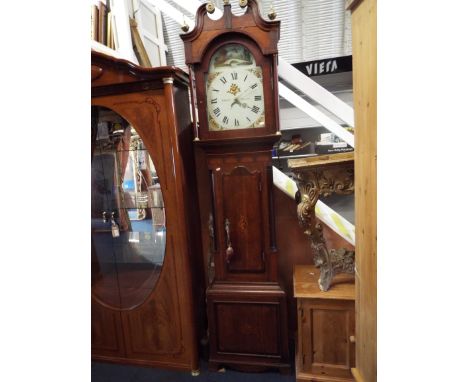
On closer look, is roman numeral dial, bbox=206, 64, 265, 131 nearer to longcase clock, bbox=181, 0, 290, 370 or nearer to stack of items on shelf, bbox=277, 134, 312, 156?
longcase clock, bbox=181, 0, 290, 370

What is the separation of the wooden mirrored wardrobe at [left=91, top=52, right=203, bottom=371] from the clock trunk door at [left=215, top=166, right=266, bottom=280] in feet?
0.72

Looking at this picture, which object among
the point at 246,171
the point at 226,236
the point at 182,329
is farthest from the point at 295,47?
the point at 182,329

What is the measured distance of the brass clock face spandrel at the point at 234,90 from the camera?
1406 millimetres

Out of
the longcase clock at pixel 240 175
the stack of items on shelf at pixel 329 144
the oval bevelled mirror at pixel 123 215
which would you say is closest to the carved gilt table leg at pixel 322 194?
the longcase clock at pixel 240 175

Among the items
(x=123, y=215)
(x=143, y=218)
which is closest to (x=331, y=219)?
(x=143, y=218)

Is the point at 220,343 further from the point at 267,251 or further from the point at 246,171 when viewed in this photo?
the point at 246,171

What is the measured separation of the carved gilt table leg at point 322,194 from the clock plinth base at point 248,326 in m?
0.30

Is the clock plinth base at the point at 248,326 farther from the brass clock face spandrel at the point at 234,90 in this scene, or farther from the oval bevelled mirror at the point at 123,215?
the brass clock face spandrel at the point at 234,90

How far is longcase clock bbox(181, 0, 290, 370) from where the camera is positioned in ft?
4.50

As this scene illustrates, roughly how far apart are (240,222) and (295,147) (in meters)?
2.76

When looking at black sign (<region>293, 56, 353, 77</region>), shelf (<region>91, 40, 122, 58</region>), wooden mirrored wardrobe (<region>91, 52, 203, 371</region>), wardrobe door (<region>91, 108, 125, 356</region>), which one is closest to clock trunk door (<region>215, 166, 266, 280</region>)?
wooden mirrored wardrobe (<region>91, 52, 203, 371</region>)

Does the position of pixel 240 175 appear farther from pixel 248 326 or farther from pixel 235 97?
pixel 248 326

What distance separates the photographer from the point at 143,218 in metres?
1.71

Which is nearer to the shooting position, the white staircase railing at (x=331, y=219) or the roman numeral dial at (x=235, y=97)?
the roman numeral dial at (x=235, y=97)
